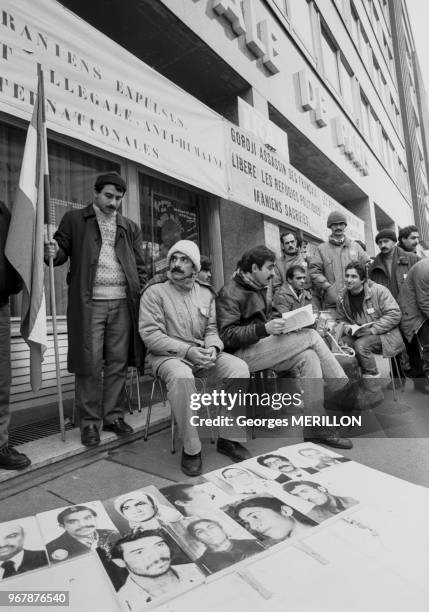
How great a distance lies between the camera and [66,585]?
3.63 feet

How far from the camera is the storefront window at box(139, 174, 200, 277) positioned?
4672 mm

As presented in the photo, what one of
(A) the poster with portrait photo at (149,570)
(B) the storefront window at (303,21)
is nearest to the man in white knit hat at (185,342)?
(A) the poster with portrait photo at (149,570)

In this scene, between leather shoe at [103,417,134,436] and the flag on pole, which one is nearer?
the flag on pole

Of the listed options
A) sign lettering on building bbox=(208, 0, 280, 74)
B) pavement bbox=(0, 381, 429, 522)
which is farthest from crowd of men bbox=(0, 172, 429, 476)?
sign lettering on building bbox=(208, 0, 280, 74)

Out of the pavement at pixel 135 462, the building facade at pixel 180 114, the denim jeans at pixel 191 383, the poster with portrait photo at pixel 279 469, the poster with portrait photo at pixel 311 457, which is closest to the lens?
the poster with portrait photo at pixel 279 469

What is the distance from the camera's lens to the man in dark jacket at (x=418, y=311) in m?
3.72

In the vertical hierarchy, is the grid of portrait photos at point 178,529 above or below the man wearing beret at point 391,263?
below

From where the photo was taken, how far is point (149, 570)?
3.79 ft

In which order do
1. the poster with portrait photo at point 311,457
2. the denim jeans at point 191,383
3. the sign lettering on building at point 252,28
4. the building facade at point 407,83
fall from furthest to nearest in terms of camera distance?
the building facade at point 407,83 < the sign lettering on building at point 252,28 < the denim jeans at point 191,383 < the poster with portrait photo at point 311,457

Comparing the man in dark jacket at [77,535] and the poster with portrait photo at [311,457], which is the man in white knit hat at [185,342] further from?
the man in dark jacket at [77,535]

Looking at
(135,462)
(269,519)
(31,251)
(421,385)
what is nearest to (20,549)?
(269,519)

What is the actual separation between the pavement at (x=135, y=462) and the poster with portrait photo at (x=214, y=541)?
0.73 m

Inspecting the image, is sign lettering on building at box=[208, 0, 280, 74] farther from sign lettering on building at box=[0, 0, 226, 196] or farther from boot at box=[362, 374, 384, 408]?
boot at box=[362, 374, 384, 408]

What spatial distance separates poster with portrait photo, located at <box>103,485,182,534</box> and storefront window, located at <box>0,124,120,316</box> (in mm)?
2281
